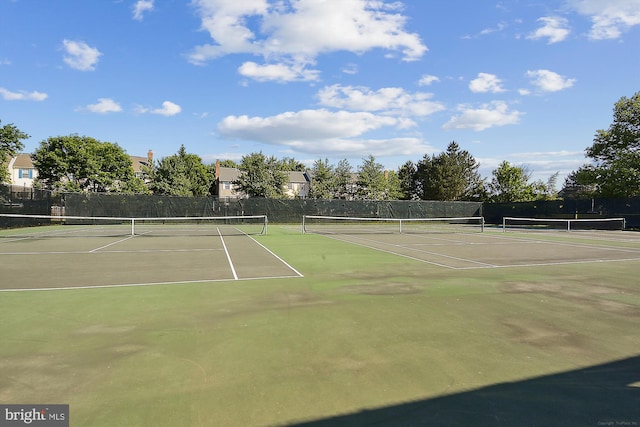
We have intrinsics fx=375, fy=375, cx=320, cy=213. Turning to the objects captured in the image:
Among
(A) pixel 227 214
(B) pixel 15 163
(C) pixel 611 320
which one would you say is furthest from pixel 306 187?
(C) pixel 611 320

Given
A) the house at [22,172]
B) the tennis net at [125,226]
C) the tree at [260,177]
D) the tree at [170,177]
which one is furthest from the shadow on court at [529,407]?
the house at [22,172]

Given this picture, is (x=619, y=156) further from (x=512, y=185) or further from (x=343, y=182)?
(x=343, y=182)

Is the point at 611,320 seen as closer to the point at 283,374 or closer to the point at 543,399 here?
the point at 543,399

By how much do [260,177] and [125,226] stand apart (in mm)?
17805

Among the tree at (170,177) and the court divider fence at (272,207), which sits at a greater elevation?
the tree at (170,177)

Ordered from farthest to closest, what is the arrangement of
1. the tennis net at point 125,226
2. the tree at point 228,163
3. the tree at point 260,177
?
the tree at point 228,163, the tree at point 260,177, the tennis net at point 125,226

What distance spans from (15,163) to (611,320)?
266ft

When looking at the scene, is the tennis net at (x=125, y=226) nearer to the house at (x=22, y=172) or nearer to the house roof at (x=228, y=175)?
the house roof at (x=228, y=175)

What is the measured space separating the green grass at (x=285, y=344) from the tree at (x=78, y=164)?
135ft

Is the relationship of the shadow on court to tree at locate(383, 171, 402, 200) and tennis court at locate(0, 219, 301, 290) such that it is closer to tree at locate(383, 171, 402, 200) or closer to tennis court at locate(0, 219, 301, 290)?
tennis court at locate(0, 219, 301, 290)

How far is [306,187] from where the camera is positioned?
73.9m

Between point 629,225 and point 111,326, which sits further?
point 629,225

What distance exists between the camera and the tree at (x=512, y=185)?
51.4 metres

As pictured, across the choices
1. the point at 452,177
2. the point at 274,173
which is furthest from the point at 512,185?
the point at 274,173
